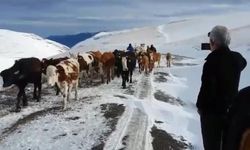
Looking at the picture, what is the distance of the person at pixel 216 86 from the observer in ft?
21.8

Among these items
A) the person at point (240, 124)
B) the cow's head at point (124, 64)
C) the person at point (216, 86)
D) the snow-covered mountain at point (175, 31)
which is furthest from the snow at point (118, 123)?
the snow-covered mountain at point (175, 31)

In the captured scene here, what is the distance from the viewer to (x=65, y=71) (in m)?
18.9

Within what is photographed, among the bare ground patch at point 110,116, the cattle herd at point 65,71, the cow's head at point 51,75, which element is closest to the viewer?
the bare ground patch at point 110,116

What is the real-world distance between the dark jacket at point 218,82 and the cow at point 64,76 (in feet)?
37.3

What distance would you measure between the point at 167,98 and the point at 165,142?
8492mm

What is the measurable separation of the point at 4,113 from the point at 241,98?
535 inches

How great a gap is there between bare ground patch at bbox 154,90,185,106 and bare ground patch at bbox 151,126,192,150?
20.2ft

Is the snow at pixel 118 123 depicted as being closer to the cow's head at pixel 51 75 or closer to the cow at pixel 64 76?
the cow at pixel 64 76

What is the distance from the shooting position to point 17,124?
15.2 meters

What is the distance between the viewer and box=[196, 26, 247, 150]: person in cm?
665

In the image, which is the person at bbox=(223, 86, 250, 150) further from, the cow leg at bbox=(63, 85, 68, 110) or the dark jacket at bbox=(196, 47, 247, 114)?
the cow leg at bbox=(63, 85, 68, 110)

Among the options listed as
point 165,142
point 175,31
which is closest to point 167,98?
point 165,142

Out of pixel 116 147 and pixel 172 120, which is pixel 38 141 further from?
pixel 172 120

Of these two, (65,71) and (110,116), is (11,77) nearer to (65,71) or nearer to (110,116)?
(65,71)
